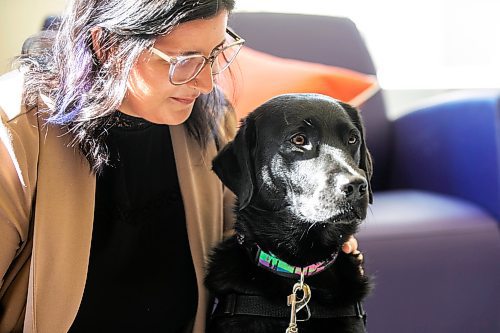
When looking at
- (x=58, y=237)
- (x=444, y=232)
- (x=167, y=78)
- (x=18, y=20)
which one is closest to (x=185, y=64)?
(x=167, y=78)

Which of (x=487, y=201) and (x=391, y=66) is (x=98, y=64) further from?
(x=391, y=66)

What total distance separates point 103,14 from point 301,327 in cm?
69

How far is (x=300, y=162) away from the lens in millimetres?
1157

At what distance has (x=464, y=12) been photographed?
277cm

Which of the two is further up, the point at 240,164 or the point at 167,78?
the point at 167,78

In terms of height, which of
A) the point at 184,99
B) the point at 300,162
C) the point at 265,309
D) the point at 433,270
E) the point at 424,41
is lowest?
the point at 433,270

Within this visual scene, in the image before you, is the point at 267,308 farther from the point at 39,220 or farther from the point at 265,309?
the point at 39,220

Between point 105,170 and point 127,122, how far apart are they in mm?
113

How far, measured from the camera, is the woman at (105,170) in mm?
1065

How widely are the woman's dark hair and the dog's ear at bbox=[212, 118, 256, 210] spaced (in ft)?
0.79

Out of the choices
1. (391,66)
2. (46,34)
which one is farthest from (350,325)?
(391,66)

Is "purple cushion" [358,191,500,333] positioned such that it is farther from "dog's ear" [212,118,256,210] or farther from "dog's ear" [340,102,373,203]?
"dog's ear" [212,118,256,210]

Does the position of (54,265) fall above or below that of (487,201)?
above

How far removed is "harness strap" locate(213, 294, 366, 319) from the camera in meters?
1.14
